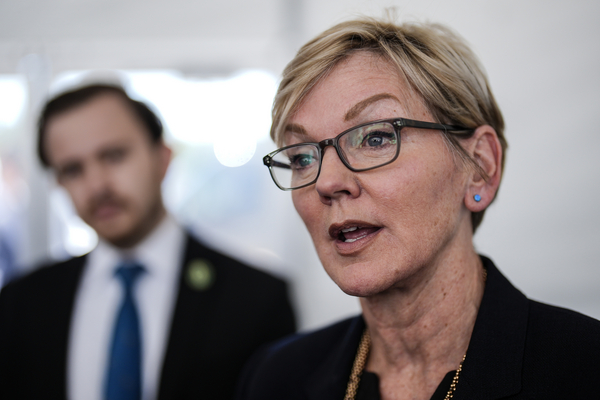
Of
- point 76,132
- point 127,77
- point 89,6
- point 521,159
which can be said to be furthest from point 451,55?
point 89,6

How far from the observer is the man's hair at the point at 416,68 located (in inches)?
45.4

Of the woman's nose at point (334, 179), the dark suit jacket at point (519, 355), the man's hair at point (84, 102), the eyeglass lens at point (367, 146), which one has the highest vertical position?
the man's hair at point (84, 102)

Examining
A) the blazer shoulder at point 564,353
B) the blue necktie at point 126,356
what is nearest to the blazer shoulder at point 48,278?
the blue necktie at point 126,356

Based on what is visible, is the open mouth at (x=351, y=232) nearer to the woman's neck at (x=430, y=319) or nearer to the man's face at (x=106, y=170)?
the woman's neck at (x=430, y=319)

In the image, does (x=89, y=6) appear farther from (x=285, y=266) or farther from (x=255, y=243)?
(x=285, y=266)

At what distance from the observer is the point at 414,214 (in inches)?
42.9

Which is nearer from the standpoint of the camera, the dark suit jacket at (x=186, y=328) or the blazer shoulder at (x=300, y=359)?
the blazer shoulder at (x=300, y=359)

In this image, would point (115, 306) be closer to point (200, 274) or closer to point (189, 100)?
point (200, 274)

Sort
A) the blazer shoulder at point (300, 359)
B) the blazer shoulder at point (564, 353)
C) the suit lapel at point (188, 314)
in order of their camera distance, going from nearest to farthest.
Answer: the blazer shoulder at point (564, 353)
the blazer shoulder at point (300, 359)
the suit lapel at point (188, 314)

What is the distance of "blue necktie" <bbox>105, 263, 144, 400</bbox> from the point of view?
74.9 inches

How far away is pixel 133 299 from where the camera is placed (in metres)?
2.04

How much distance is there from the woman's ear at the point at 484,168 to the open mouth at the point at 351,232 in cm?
30

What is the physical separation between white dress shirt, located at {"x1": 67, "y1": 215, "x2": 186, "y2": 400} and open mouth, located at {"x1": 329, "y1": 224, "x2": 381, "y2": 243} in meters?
1.13

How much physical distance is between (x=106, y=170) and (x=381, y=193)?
1.64 metres
